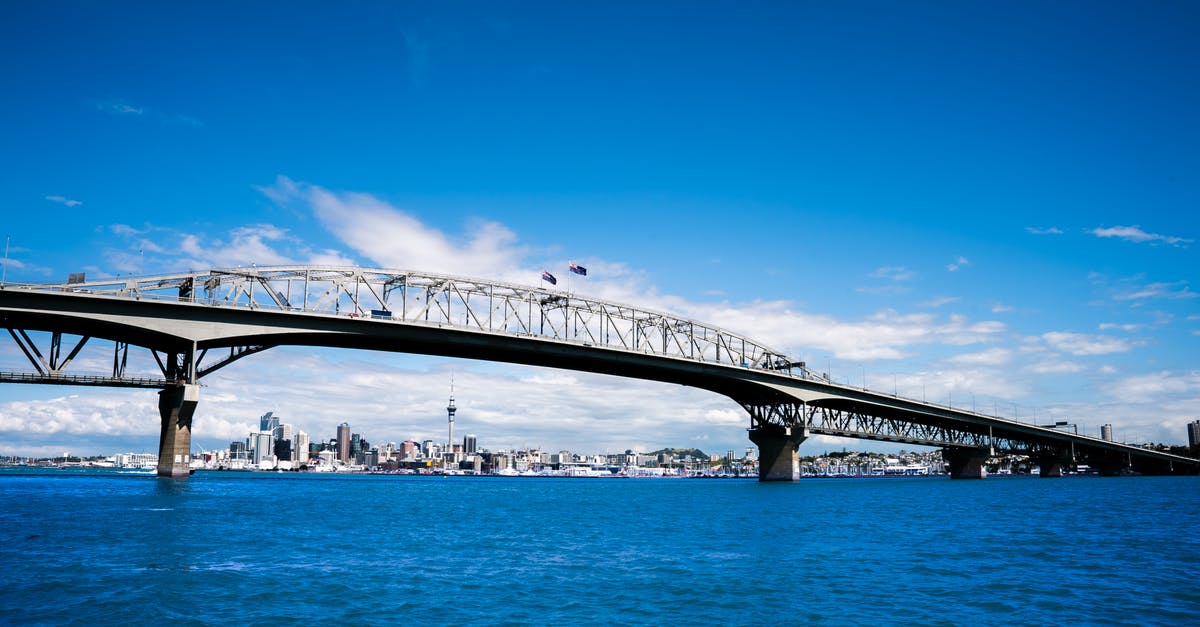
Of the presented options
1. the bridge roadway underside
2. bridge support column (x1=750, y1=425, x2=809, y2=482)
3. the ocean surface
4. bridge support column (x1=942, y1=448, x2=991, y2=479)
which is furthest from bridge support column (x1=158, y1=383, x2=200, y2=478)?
bridge support column (x1=942, y1=448, x2=991, y2=479)

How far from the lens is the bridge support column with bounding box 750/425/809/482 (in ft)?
353

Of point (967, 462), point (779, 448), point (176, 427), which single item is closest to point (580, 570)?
point (176, 427)

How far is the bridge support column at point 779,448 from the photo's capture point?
108m

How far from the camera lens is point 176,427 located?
68188 mm

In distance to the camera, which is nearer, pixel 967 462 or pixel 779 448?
pixel 779 448

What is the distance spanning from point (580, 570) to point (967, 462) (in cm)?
Answer: 15725

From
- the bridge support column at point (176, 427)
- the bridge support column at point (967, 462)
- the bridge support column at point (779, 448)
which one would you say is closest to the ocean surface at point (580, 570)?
the bridge support column at point (176, 427)

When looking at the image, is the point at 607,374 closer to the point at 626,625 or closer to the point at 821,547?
the point at 821,547

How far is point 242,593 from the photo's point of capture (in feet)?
63.4

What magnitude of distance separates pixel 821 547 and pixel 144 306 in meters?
59.5

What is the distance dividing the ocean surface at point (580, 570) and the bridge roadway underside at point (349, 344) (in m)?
25.3

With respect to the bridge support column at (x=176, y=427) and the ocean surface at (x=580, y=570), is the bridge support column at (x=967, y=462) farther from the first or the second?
the bridge support column at (x=176, y=427)

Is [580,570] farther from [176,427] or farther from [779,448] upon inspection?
[779,448]

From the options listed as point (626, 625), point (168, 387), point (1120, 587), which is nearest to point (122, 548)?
point (626, 625)
